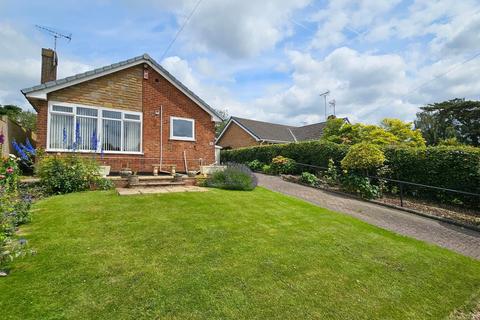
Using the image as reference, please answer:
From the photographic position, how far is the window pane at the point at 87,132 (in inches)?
421

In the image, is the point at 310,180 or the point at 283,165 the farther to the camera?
the point at 283,165

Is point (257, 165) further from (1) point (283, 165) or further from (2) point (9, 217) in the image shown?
(2) point (9, 217)

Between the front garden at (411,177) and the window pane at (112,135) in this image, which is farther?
the window pane at (112,135)

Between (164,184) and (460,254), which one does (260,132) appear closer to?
(164,184)

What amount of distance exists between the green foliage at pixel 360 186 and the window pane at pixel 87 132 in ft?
37.0

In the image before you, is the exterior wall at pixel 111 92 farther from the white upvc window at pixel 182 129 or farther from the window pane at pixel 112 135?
the white upvc window at pixel 182 129

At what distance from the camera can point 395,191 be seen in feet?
39.0

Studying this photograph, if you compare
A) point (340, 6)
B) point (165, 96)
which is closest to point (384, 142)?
point (340, 6)

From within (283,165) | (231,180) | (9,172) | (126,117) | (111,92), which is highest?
(111,92)

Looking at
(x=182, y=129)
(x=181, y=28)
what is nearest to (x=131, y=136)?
(x=182, y=129)

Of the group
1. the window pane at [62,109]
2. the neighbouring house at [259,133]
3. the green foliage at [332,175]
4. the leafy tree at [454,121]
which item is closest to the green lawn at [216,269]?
the window pane at [62,109]

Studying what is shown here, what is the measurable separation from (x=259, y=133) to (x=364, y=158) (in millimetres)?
17751

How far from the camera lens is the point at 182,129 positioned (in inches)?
522

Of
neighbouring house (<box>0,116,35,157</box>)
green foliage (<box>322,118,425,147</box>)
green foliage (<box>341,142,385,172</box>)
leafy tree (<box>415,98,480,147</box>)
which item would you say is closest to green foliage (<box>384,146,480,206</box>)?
green foliage (<box>341,142,385,172</box>)
